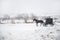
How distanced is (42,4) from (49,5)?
11 cm

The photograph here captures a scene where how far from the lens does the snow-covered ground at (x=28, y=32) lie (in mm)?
1278

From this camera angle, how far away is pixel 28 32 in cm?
129

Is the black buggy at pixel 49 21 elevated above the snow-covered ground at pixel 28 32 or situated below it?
above

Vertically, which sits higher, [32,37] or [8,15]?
[8,15]

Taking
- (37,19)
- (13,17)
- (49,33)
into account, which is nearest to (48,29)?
(49,33)

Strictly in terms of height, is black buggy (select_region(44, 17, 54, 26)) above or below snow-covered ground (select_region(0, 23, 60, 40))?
above

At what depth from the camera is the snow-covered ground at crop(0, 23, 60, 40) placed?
1.28 metres

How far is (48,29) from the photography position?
128 centimetres

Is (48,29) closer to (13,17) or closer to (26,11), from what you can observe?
(26,11)

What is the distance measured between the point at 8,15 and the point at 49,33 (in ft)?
2.38

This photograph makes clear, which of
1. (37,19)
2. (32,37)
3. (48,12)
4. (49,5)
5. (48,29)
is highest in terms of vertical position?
(49,5)

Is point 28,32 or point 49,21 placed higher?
point 49,21

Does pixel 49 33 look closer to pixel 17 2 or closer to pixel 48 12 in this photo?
pixel 48 12

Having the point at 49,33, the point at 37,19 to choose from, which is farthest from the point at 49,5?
the point at 49,33
